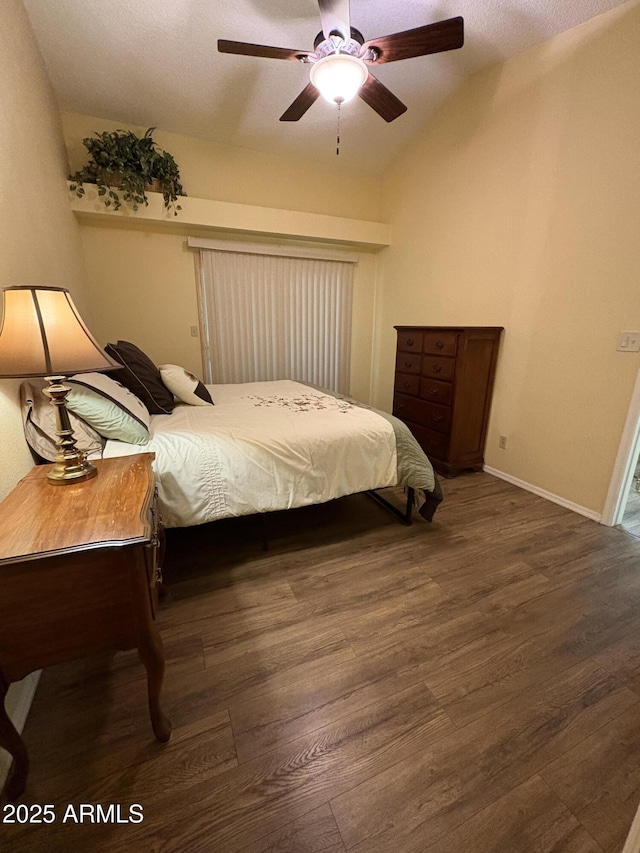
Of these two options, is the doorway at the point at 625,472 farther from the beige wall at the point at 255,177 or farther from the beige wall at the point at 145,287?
the beige wall at the point at 145,287

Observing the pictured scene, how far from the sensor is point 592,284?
2.21m

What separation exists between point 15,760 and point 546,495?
9.83 feet

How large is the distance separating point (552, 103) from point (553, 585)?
9.82 feet

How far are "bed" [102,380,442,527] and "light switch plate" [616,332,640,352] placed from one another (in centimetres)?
136

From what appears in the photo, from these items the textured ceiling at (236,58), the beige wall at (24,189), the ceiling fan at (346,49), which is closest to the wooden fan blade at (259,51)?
the ceiling fan at (346,49)

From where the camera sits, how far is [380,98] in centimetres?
204

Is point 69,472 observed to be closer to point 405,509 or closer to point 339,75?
point 405,509

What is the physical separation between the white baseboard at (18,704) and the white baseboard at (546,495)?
2.96m

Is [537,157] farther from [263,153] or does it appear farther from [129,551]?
[129,551]

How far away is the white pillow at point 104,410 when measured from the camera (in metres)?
1.51

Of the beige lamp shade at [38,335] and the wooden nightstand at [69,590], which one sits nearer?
the wooden nightstand at [69,590]

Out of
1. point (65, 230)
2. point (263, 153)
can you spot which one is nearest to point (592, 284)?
point (263, 153)

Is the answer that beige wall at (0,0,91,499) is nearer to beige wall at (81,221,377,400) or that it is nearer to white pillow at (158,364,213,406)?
beige wall at (81,221,377,400)

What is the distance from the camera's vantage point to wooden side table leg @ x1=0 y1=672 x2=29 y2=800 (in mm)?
878
